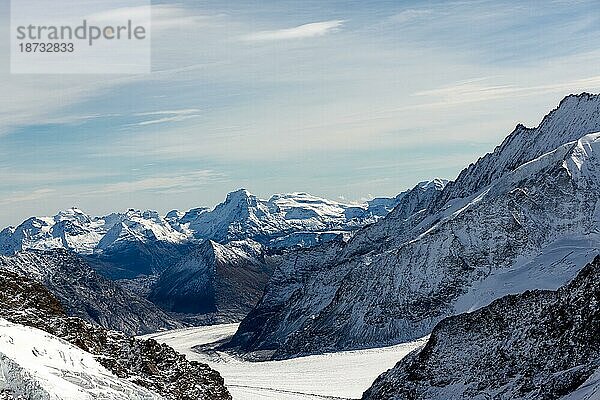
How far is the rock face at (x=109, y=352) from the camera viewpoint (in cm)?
4775

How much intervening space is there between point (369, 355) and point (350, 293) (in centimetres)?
3793

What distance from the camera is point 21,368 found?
40219mm

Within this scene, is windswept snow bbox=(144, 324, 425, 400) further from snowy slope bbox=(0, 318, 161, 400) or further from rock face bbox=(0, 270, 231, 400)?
snowy slope bbox=(0, 318, 161, 400)

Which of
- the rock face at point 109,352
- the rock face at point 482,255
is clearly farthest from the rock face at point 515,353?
the rock face at point 482,255

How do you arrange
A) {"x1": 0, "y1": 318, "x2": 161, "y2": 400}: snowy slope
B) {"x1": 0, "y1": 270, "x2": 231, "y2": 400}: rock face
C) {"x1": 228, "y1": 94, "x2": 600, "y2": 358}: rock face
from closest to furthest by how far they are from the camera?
{"x1": 0, "y1": 318, "x2": 161, "y2": 400}: snowy slope, {"x1": 0, "y1": 270, "x2": 231, "y2": 400}: rock face, {"x1": 228, "y1": 94, "x2": 600, "y2": 358}: rock face

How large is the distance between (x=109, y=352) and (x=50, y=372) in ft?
40.7

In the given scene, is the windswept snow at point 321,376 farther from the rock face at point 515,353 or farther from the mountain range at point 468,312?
the rock face at point 515,353

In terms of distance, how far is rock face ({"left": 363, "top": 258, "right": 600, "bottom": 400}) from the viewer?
5084cm

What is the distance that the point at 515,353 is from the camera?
58.6 meters

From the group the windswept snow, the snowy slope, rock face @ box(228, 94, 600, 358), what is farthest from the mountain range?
the windswept snow

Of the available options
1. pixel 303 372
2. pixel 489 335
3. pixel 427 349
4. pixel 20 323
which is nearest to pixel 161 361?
pixel 20 323

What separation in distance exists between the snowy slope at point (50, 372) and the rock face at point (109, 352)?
0.11 meters

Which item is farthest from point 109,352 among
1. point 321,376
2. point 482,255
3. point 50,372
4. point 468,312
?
point 482,255

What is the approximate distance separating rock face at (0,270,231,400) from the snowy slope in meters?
0.11
